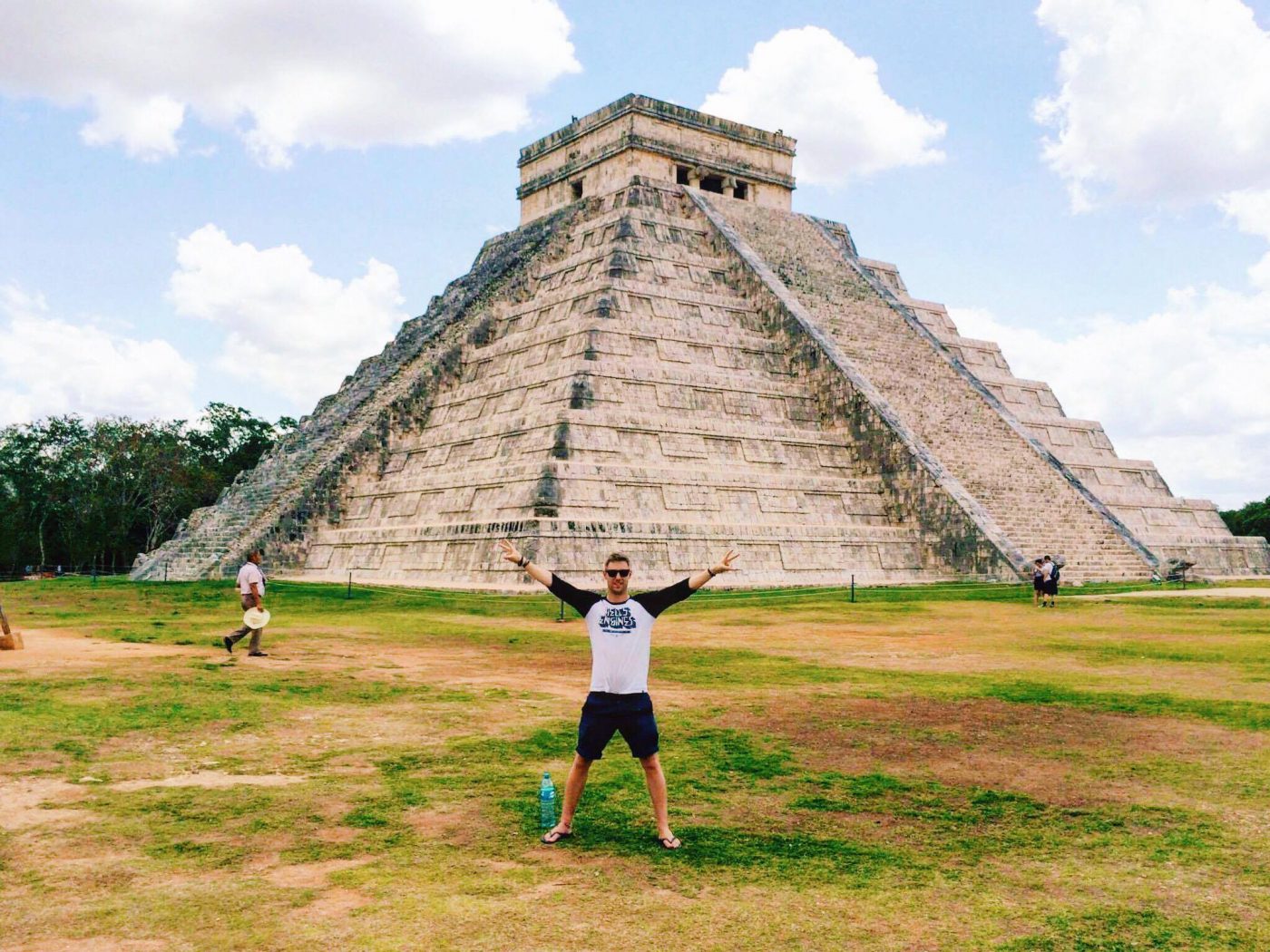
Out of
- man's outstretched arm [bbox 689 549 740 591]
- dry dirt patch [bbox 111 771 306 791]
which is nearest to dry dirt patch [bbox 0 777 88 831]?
dry dirt patch [bbox 111 771 306 791]

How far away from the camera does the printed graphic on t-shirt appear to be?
6719mm

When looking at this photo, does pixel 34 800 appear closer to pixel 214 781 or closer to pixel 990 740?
pixel 214 781

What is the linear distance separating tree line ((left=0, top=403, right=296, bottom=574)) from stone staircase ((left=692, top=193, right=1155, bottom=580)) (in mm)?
30632

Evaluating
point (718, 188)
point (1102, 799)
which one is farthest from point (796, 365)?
point (1102, 799)

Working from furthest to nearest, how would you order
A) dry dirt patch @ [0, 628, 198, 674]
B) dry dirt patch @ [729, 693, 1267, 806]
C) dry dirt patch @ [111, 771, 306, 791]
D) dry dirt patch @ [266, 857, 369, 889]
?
dry dirt patch @ [0, 628, 198, 674], dry dirt patch @ [729, 693, 1267, 806], dry dirt patch @ [111, 771, 306, 791], dry dirt patch @ [266, 857, 369, 889]

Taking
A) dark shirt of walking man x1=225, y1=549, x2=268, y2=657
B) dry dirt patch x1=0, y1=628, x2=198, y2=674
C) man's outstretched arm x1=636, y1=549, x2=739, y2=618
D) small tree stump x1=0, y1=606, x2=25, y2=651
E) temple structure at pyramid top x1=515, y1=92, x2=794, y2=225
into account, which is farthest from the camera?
temple structure at pyramid top x1=515, y1=92, x2=794, y2=225

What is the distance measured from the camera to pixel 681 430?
1139 inches

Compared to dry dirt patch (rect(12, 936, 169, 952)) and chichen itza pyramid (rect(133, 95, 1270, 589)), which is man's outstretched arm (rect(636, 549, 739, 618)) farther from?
chichen itza pyramid (rect(133, 95, 1270, 589))

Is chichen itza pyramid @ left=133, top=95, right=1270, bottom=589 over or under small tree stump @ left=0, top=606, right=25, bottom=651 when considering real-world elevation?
over

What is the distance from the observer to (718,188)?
41.1m

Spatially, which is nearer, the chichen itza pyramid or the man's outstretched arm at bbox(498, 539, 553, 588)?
the man's outstretched arm at bbox(498, 539, 553, 588)

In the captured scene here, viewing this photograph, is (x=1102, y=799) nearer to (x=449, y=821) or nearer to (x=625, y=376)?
(x=449, y=821)

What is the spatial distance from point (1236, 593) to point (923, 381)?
40.0 feet

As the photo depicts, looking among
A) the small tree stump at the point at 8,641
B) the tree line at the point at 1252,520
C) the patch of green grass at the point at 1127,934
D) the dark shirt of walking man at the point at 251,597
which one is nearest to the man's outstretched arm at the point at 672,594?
the patch of green grass at the point at 1127,934
